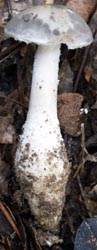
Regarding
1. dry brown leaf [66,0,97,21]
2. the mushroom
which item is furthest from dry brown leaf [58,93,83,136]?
dry brown leaf [66,0,97,21]

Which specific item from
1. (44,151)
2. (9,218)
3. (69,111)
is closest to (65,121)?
(69,111)

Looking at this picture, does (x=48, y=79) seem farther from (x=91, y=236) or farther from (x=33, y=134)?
(x=91, y=236)

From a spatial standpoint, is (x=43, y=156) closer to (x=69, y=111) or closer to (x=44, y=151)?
(x=44, y=151)

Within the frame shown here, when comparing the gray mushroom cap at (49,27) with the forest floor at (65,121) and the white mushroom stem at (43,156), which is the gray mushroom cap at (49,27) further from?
the forest floor at (65,121)

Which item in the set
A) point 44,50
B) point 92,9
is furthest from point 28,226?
point 92,9

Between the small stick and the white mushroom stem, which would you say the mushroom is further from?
the small stick

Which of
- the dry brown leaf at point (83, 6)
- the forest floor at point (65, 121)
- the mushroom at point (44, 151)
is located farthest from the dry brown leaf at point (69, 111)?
the dry brown leaf at point (83, 6)
